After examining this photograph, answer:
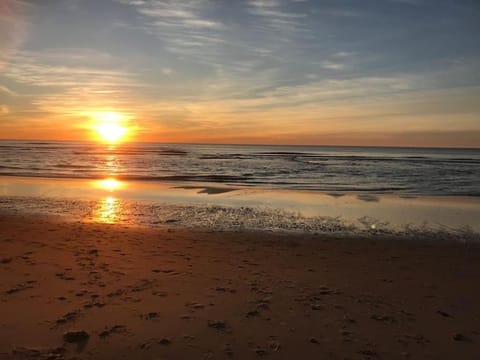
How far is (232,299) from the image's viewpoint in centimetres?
607

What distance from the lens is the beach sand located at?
185 inches

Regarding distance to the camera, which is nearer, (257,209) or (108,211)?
(108,211)

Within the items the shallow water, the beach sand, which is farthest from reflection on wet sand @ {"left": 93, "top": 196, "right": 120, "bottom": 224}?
the beach sand

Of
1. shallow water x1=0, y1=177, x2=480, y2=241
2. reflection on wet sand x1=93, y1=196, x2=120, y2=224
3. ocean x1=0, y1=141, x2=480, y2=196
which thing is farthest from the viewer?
ocean x1=0, y1=141, x2=480, y2=196

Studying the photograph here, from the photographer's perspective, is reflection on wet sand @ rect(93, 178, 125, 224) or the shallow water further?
reflection on wet sand @ rect(93, 178, 125, 224)

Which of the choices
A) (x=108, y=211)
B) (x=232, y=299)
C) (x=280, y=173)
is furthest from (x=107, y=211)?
(x=280, y=173)

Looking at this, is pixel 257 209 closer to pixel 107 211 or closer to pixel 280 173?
pixel 107 211

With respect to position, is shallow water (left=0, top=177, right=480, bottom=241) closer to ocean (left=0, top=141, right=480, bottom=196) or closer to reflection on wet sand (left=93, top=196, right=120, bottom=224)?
reflection on wet sand (left=93, top=196, right=120, bottom=224)

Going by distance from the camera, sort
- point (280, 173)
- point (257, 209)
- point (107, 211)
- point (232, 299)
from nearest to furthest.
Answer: point (232, 299)
point (107, 211)
point (257, 209)
point (280, 173)

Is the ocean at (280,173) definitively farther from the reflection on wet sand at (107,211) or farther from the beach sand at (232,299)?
the beach sand at (232,299)

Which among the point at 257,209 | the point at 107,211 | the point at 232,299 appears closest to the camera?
the point at 232,299

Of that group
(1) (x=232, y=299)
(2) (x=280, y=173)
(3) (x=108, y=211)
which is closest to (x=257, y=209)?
(3) (x=108, y=211)

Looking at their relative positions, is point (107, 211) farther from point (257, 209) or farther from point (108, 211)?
point (257, 209)

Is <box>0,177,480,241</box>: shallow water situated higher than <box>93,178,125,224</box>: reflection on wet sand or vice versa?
<box>0,177,480,241</box>: shallow water
